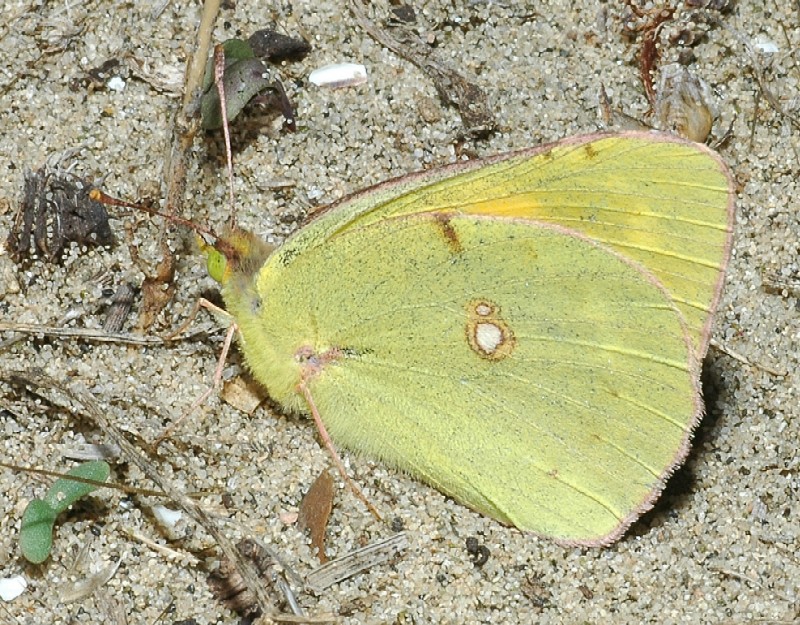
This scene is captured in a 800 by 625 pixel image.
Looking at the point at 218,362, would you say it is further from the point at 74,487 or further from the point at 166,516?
the point at 74,487

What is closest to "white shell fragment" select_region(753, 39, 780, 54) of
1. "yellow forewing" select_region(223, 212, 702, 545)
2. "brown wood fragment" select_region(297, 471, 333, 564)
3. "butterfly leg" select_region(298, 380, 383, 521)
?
"yellow forewing" select_region(223, 212, 702, 545)

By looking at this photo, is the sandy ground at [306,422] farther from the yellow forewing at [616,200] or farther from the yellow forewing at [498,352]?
the yellow forewing at [616,200]

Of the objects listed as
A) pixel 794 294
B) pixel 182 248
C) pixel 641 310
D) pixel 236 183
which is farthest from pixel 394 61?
pixel 794 294

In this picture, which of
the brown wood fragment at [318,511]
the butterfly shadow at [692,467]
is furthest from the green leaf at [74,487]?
the butterfly shadow at [692,467]

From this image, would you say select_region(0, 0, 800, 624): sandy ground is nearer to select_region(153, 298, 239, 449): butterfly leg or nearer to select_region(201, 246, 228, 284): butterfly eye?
select_region(153, 298, 239, 449): butterfly leg

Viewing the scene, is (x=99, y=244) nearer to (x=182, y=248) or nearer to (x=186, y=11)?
(x=182, y=248)

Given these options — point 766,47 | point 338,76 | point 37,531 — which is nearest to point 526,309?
point 338,76
